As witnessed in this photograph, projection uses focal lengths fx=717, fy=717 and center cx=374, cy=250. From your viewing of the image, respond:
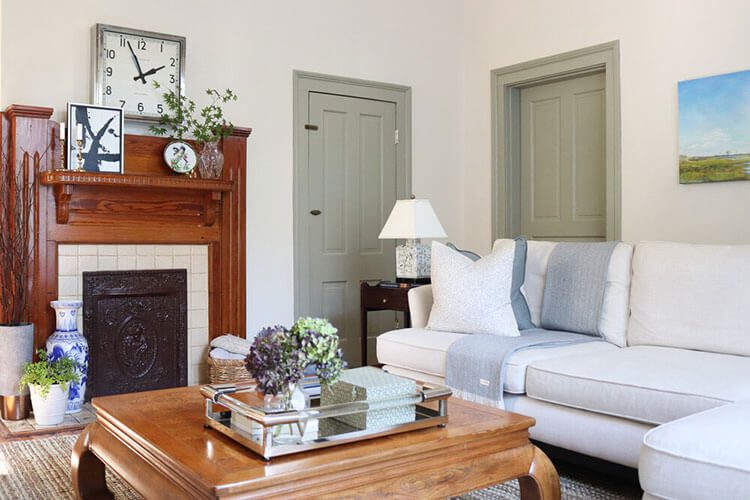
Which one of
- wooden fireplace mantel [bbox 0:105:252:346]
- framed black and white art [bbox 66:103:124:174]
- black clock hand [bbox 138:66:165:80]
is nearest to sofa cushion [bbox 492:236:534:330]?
wooden fireplace mantel [bbox 0:105:252:346]

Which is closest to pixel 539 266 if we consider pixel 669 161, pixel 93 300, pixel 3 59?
pixel 669 161

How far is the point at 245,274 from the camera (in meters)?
4.37

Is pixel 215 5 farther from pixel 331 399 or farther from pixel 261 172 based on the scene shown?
pixel 331 399

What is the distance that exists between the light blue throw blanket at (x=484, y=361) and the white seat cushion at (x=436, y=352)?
0.03 meters

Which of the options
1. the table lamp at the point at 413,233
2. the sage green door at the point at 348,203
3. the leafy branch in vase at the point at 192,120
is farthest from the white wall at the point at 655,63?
the leafy branch in vase at the point at 192,120

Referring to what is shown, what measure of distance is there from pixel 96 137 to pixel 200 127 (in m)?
0.58

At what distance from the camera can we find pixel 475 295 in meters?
3.24

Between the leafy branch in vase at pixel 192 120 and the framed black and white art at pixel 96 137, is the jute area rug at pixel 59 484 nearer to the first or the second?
the framed black and white art at pixel 96 137

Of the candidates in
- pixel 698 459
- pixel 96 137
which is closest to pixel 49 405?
pixel 96 137

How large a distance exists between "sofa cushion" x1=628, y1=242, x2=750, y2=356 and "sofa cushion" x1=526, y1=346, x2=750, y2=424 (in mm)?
85

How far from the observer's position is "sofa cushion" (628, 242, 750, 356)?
9.11 feet

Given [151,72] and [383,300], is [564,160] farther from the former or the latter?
[151,72]

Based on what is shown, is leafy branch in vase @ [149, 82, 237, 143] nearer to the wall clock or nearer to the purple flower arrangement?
the wall clock

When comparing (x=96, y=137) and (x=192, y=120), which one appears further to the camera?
(x=192, y=120)
